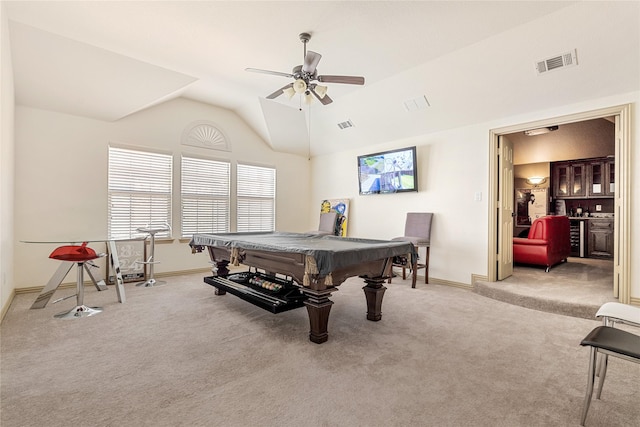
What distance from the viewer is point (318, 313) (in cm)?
251


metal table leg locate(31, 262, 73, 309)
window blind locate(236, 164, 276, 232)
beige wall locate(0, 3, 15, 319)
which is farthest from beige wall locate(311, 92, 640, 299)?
beige wall locate(0, 3, 15, 319)

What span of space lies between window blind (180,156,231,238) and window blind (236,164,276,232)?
274mm

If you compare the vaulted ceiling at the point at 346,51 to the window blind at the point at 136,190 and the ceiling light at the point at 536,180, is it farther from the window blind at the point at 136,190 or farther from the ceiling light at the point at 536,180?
the ceiling light at the point at 536,180

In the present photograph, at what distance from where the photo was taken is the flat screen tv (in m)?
5.16

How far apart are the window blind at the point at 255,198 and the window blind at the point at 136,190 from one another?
1.34 metres

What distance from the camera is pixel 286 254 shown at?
2617 mm

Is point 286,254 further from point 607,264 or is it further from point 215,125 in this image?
point 607,264

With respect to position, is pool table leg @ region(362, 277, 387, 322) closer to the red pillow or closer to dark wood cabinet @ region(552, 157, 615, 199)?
the red pillow

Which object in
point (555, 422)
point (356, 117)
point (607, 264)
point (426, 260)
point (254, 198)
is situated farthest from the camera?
point (254, 198)

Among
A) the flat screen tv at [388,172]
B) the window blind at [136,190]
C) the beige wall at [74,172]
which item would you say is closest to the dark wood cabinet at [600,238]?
the flat screen tv at [388,172]

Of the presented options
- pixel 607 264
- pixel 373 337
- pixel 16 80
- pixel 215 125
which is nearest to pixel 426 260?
pixel 373 337

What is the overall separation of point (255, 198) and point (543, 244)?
5.33 meters

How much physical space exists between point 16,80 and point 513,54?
582 cm

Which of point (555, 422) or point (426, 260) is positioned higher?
point (426, 260)
